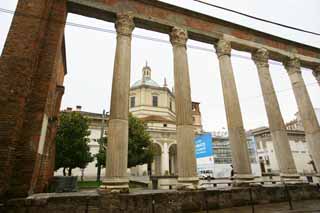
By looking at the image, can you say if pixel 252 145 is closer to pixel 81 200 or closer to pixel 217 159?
pixel 217 159

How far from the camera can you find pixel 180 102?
880 cm

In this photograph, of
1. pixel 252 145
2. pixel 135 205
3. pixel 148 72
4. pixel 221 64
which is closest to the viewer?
pixel 135 205

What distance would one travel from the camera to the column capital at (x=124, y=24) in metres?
8.78

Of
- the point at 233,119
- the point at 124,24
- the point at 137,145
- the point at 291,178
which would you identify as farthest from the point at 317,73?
the point at 137,145

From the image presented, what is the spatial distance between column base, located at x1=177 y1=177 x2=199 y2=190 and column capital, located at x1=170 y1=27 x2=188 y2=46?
6.67m

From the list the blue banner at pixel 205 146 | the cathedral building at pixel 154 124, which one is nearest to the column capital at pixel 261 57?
the blue banner at pixel 205 146

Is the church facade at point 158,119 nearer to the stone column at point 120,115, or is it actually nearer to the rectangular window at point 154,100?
the rectangular window at point 154,100

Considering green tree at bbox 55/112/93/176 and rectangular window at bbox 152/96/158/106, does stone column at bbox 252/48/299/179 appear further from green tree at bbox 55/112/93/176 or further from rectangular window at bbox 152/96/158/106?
rectangular window at bbox 152/96/158/106

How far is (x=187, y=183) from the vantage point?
764 cm

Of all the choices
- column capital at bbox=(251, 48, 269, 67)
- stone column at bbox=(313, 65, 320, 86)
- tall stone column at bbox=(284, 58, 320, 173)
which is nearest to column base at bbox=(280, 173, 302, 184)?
tall stone column at bbox=(284, 58, 320, 173)

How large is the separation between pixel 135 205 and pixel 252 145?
43596 mm

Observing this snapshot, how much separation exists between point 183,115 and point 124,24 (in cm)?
516

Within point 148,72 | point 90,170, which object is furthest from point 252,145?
point 90,170

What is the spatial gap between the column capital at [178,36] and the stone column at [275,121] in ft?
16.7
